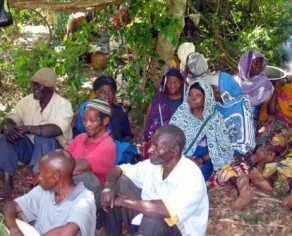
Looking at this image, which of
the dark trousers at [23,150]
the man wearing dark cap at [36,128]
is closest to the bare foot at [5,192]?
the man wearing dark cap at [36,128]

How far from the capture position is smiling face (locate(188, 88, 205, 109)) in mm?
4606

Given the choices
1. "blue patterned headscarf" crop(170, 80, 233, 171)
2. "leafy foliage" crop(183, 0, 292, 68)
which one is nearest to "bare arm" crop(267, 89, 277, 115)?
"blue patterned headscarf" crop(170, 80, 233, 171)

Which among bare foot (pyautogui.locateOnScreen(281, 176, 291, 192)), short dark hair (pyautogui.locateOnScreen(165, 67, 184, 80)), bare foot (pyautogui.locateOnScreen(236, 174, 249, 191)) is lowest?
bare foot (pyautogui.locateOnScreen(281, 176, 291, 192))

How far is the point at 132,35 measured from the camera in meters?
5.56

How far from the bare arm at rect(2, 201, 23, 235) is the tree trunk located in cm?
309

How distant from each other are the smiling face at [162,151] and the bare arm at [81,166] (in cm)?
64

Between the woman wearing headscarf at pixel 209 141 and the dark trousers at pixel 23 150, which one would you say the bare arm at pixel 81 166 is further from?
the woman wearing headscarf at pixel 209 141

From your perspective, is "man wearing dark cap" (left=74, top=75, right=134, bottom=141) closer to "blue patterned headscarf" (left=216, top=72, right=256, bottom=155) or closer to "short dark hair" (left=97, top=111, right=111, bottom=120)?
"short dark hair" (left=97, top=111, right=111, bottom=120)

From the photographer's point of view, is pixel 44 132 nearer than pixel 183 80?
Yes

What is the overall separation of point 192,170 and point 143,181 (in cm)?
52

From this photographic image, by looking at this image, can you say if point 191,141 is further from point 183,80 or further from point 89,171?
point 89,171

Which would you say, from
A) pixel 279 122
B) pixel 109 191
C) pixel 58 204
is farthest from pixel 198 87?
pixel 58 204

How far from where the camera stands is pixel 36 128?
4.59 metres

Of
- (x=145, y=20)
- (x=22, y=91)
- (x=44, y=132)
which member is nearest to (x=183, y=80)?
(x=145, y=20)
